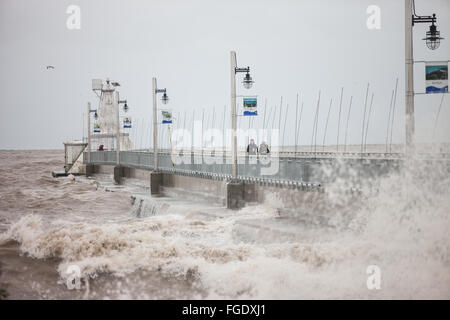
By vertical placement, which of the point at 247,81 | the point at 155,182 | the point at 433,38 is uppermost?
the point at 433,38

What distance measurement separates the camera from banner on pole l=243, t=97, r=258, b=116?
18.9 meters

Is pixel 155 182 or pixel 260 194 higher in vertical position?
pixel 260 194

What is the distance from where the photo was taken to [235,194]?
19.6 m

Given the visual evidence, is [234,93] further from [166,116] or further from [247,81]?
[166,116]

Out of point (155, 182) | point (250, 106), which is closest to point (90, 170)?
point (155, 182)

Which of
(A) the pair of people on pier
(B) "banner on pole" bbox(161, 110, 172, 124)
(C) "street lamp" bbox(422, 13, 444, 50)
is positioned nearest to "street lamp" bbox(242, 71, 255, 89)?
(A) the pair of people on pier

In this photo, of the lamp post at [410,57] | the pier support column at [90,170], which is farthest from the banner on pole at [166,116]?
the pier support column at [90,170]

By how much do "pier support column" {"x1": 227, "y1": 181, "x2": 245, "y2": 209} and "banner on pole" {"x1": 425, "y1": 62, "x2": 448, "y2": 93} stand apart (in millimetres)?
9414

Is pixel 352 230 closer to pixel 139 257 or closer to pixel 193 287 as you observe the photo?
pixel 193 287

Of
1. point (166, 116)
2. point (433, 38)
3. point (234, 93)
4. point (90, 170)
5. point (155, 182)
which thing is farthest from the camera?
point (90, 170)

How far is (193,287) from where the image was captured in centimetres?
1123

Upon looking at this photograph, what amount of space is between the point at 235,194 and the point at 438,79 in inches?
387

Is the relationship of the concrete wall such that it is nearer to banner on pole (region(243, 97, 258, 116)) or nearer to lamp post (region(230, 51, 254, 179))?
lamp post (region(230, 51, 254, 179))
